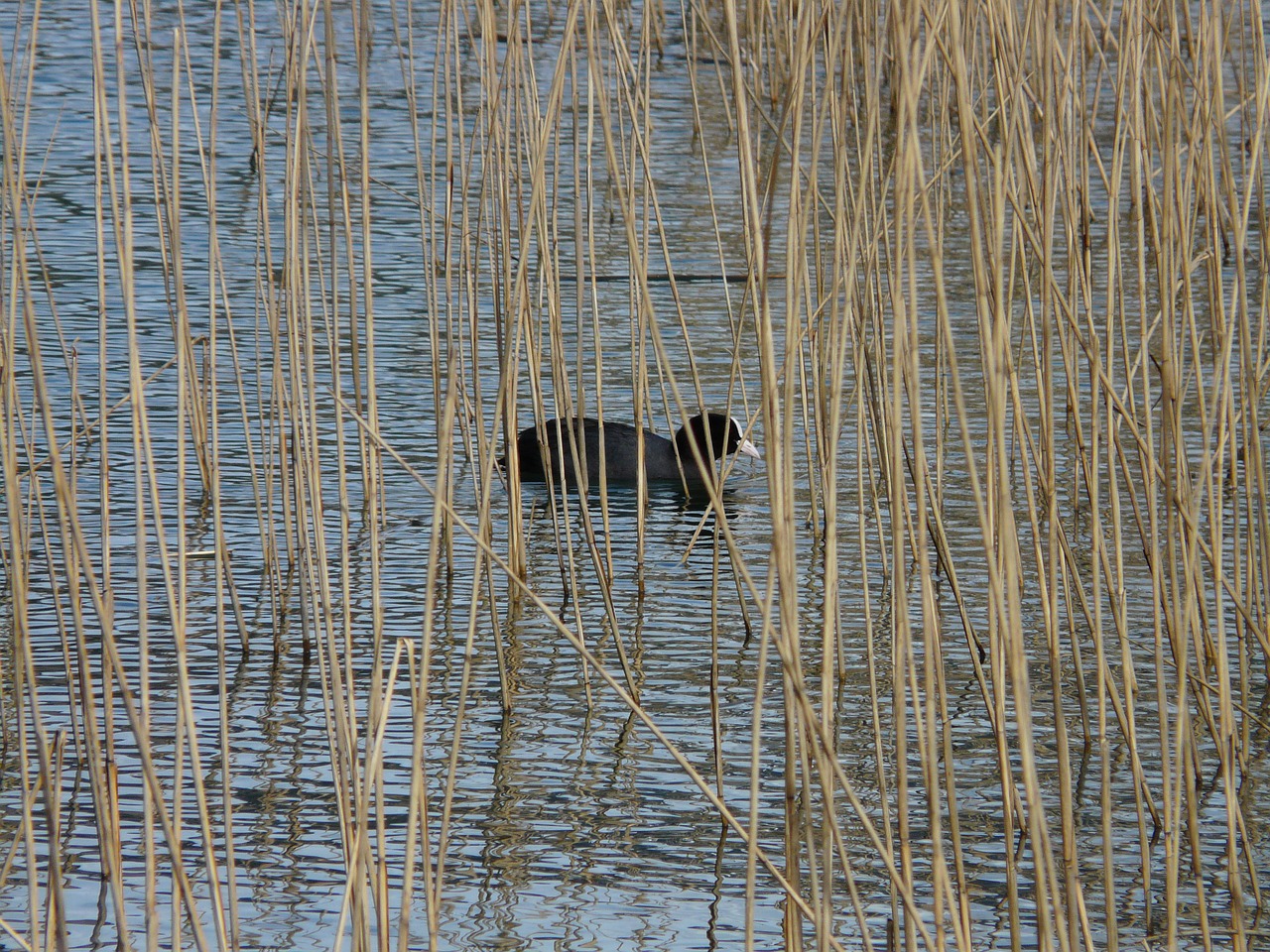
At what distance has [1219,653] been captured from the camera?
2002mm

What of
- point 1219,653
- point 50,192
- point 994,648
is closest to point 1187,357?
point 1219,653

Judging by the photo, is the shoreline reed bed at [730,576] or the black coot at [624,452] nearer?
the shoreline reed bed at [730,576]

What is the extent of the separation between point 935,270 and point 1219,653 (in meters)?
0.73

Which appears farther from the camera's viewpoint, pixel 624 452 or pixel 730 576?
pixel 624 452

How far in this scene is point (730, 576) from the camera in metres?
3.43

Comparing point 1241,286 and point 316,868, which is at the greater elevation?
point 1241,286

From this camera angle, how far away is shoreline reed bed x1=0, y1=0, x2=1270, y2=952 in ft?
5.36

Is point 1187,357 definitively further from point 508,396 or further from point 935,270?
point 935,270

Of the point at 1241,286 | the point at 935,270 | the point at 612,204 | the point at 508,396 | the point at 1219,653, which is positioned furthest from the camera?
the point at 612,204

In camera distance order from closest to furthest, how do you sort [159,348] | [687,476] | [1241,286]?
1. [1241,286]
2. [687,476]
3. [159,348]

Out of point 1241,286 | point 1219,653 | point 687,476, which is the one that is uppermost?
point 1241,286

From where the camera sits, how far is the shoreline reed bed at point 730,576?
1634mm

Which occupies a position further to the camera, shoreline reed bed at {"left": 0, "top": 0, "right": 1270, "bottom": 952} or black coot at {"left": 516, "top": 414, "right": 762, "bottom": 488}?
black coot at {"left": 516, "top": 414, "right": 762, "bottom": 488}

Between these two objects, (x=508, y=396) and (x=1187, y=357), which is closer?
(x=508, y=396)
